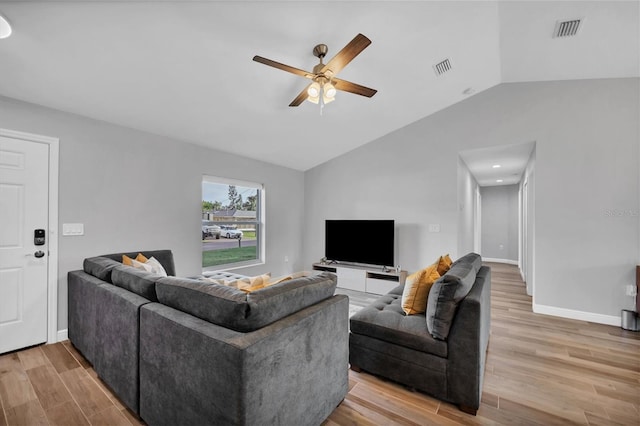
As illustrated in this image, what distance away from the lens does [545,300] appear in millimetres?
3682

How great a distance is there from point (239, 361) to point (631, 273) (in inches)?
180

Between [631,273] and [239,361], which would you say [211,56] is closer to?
[239,361]

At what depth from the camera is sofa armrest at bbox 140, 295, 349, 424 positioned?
1.17m

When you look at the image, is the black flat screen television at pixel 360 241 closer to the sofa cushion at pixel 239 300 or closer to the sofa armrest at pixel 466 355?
the sofa armrest at pixel 466 355

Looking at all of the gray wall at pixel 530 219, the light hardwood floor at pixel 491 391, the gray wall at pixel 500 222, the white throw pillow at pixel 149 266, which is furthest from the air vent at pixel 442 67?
the gray wall at pixel 500 222

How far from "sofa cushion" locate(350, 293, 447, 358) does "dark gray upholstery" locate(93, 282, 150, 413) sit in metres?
1.52

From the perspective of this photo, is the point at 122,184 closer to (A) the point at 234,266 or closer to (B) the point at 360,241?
(A) the point at 234,266

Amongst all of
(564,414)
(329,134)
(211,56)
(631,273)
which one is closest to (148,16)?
(211,56)

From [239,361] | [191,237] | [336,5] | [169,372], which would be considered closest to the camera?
[239,361]

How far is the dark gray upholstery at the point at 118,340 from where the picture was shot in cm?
169

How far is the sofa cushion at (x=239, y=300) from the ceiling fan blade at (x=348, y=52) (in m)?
1.70

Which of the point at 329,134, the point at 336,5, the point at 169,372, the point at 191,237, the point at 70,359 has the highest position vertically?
the point at 336,5

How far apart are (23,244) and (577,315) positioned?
6.28m

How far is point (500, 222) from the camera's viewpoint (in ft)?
26.8
